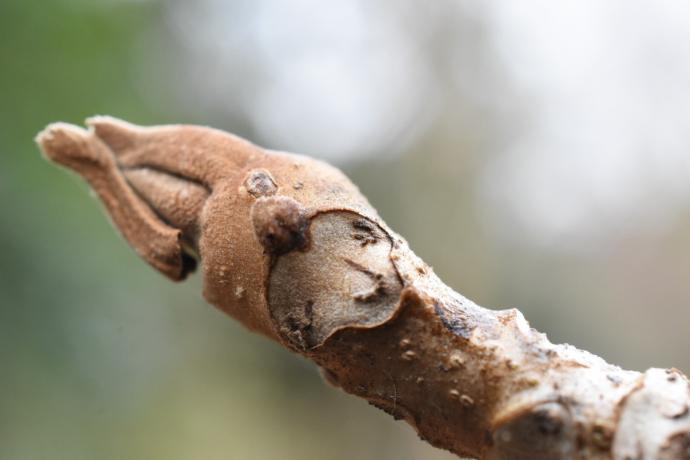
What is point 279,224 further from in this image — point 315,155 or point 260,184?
point 315,155

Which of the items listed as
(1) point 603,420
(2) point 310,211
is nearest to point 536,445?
(1) point 603,420

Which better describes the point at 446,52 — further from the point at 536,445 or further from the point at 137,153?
the point at 536,445

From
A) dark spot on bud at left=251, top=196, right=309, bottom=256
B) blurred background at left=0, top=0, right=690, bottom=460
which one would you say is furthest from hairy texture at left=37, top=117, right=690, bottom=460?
blurred background at left=0, top=0, right=690, bottom=460

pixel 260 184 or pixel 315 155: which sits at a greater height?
pixel 315 155

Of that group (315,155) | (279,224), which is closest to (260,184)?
(279,224)

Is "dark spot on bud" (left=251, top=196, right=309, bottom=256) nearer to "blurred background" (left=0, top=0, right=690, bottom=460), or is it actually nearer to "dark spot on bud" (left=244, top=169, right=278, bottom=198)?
"dark spot on bud" (left=244, top=169, right=278, bottom=198)

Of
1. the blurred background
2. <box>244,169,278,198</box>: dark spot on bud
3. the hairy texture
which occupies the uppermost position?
the blurred background
